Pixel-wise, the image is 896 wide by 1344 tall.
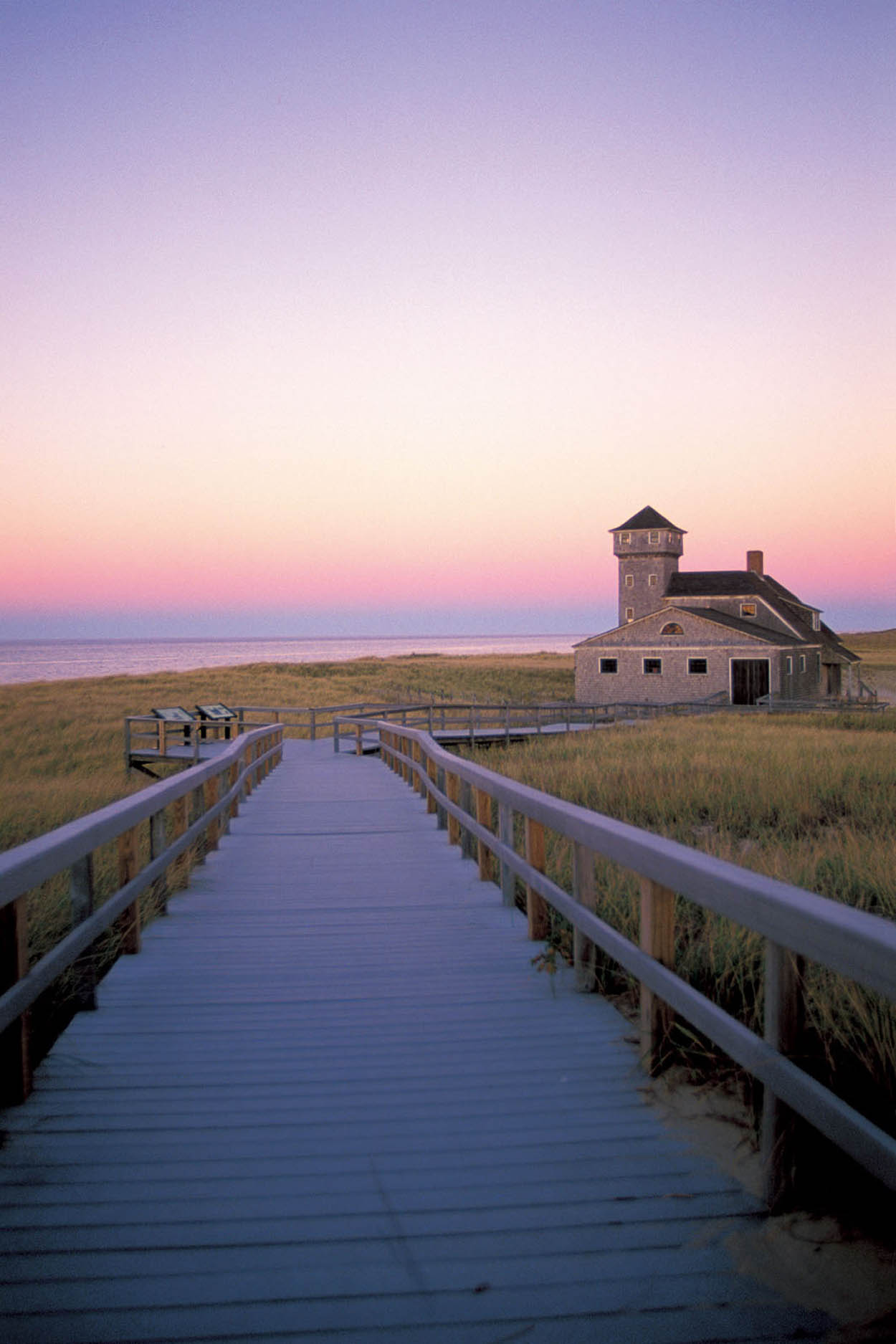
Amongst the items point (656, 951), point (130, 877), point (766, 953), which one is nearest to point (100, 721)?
point (130, 877)

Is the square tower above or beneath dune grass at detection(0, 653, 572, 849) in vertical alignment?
above

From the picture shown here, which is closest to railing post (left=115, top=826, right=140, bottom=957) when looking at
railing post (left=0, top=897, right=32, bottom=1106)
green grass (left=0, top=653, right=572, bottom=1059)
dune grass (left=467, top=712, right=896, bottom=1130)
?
green grass (left=0, top=653, right=572, bottom=1059)

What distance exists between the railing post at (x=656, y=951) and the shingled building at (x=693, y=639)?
129 ft

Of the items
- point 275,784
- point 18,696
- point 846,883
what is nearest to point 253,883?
point 846,883

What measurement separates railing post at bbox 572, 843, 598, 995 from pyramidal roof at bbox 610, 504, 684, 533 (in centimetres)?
4527

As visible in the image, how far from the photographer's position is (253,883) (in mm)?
7273

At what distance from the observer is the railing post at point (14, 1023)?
319cm

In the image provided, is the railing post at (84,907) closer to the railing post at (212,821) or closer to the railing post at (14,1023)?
the railing post at (14,1023)

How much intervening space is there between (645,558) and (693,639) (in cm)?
774

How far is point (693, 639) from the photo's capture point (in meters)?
42.3

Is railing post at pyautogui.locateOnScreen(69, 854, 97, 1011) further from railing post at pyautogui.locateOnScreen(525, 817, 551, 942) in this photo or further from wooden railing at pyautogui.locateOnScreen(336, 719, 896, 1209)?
railing post at pyautogui.locateOnScreen(525, 817, 551, 942)

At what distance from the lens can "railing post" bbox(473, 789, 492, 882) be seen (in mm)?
7012

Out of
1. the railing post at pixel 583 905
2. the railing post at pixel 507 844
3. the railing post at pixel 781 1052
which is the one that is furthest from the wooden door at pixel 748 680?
the railing post at pixel 781 1052

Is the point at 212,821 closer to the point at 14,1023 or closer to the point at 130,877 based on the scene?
the point at 130,877
